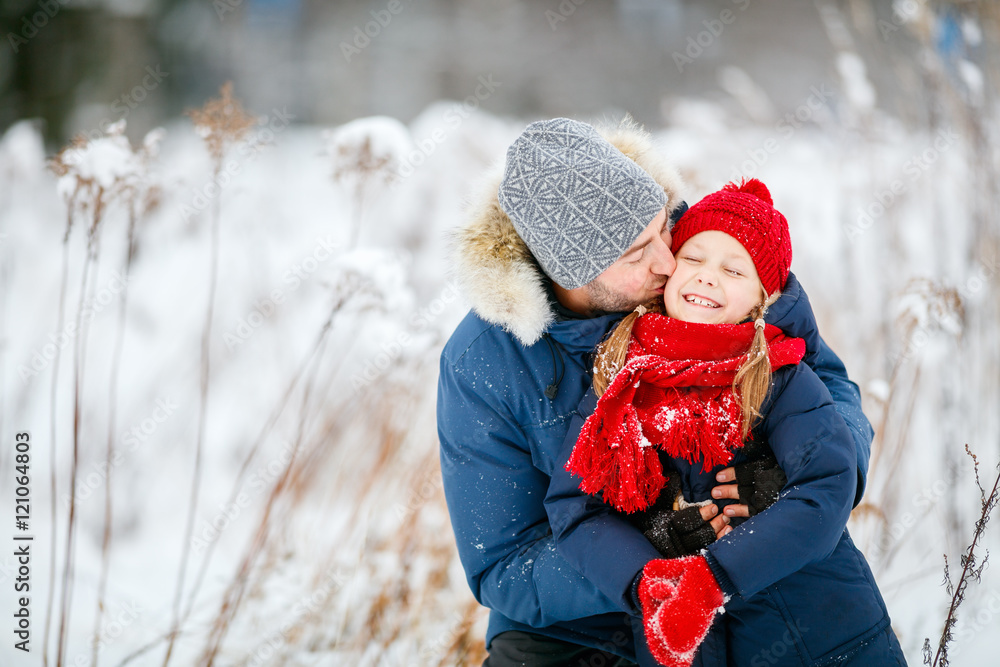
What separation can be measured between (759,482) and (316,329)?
2.60m

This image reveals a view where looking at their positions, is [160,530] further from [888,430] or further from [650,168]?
[888,430]

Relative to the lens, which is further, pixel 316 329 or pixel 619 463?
pixel 316 329

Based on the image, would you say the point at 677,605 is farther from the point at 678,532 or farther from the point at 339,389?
the point at 339,389

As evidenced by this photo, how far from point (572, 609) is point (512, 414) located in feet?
1.43

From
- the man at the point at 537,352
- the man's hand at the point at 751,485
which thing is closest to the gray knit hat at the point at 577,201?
the man at the point at 537,352

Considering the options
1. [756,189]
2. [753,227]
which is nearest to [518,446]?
[753,227]

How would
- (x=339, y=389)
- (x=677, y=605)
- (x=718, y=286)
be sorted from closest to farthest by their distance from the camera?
(x=677, y=605), (x=718, y=286), (x=339, y=389)

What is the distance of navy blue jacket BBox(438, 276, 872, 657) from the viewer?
1.38 meters

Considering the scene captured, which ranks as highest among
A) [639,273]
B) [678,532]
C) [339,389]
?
[639,273]

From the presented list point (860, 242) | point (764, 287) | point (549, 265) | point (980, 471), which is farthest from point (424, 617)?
point (860, 242)

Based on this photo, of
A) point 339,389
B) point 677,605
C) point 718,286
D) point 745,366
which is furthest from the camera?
point 339,389

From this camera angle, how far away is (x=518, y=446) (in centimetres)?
146

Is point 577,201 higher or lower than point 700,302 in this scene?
higher

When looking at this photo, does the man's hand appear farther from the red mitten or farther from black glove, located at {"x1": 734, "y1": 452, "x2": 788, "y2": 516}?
the red mitten
